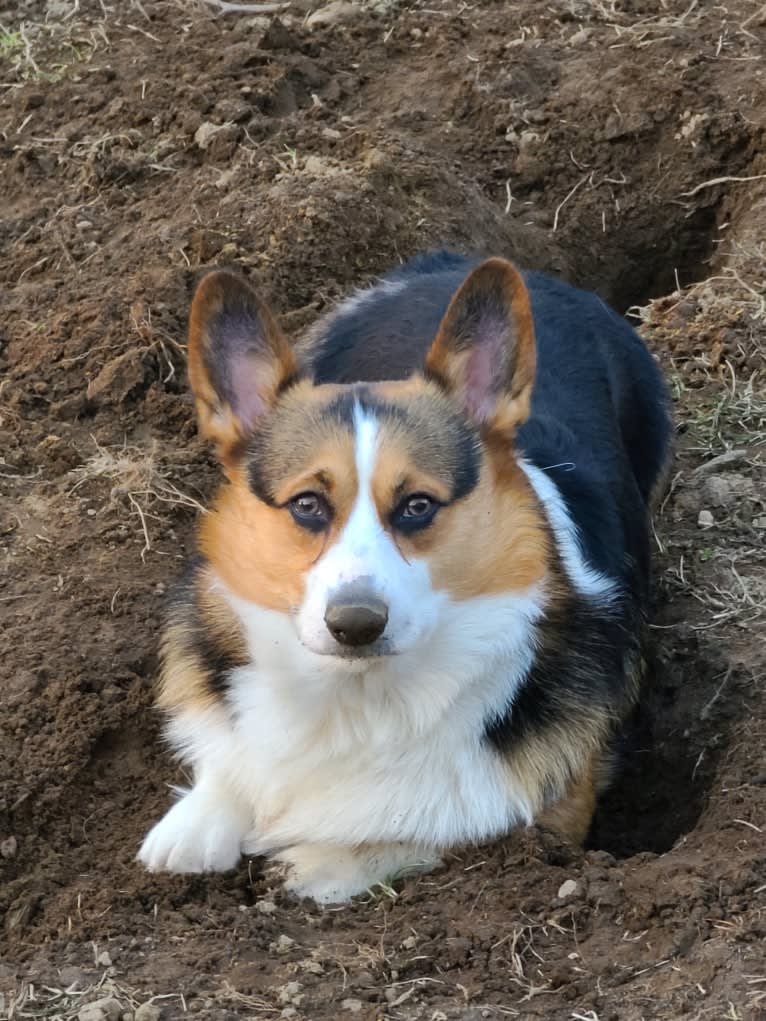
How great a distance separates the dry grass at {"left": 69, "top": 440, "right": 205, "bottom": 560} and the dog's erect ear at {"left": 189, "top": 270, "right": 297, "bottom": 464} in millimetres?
1173

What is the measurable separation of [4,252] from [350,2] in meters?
2.28

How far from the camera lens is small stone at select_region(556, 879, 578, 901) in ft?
11.3

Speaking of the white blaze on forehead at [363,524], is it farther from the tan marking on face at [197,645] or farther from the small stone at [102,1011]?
the small stone at [102,1011]

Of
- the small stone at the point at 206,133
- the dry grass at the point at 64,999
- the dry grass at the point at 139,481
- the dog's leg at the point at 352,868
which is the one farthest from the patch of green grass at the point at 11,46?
the dry grass at the point at 64,999

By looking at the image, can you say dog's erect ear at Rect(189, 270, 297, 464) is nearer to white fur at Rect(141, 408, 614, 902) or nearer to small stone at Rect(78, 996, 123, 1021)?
white fur at Rect(141, 408, 614, 902)

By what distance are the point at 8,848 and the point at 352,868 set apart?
0.97 metres

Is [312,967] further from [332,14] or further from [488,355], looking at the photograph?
[332,14]

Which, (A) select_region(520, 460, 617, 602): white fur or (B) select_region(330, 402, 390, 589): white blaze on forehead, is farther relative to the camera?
(A) select_region(520, 460, 617, 602): white fur

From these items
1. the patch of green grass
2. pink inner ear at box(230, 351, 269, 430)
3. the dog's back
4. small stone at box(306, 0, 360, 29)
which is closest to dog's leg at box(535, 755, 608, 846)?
the dog's back

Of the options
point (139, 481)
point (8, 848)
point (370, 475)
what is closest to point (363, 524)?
point (370, 475)

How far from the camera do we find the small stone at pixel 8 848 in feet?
12.7

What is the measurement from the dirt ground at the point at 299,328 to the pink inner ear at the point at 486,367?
1120 millimetres

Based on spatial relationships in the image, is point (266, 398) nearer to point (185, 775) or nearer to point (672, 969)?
point (185, 775)

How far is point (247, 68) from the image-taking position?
657 cm
